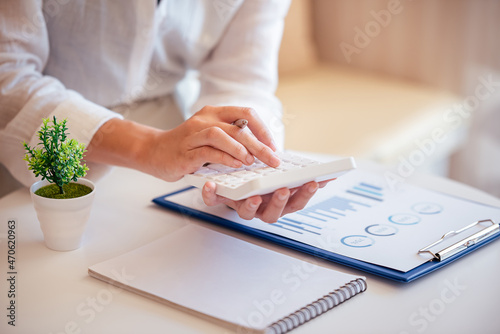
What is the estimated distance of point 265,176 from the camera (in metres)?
0.64

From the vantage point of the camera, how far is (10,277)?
66 cm

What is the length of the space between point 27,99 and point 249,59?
1.40 feet

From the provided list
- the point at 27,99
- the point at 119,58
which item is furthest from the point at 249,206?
the point at 119,58

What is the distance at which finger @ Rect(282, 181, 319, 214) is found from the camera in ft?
2.24

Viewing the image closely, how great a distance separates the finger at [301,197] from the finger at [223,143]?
69mm

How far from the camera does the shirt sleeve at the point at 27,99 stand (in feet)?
2.66

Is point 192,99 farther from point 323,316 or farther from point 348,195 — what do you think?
point 323,316

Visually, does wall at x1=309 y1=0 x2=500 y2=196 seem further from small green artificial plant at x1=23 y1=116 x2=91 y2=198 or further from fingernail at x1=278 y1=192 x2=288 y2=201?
small green artificial plant at x1=23 y1=116 x2=91 y2=198

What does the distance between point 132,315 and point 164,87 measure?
0.69m

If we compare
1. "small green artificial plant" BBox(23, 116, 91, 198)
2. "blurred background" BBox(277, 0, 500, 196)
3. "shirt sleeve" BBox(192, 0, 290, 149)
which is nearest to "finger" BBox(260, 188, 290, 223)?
"small green artificial plant" BBox(23, 116, 91, 198)

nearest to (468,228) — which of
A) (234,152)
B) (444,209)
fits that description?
(444,209)

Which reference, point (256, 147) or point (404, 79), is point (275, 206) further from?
point (404, 79)

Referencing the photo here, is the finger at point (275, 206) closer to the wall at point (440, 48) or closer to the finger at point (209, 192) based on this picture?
the finger at point (209, 192)

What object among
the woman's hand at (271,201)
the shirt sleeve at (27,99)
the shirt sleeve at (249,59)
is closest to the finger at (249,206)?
the woman's hand at (271,201)
